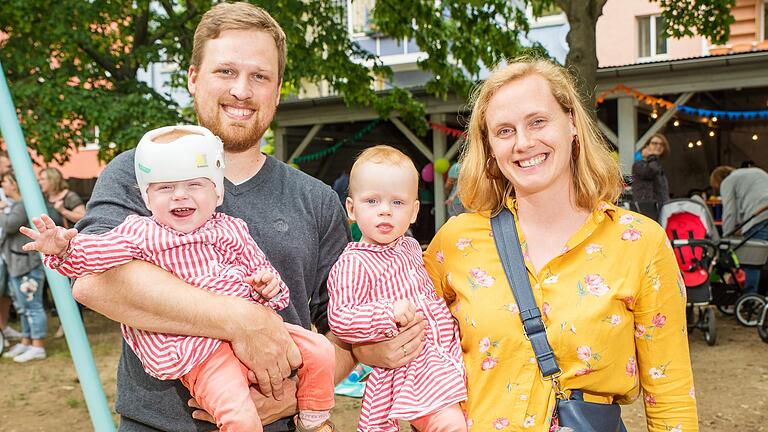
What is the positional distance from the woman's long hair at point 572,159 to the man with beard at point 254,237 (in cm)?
49

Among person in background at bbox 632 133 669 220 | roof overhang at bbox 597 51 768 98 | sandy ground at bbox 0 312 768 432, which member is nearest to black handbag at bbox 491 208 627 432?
sandy ground at bbox 0 312 768 432

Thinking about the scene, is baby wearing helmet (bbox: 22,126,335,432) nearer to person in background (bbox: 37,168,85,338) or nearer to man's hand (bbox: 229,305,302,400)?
man's hand (bbox: 229,305,302,400)

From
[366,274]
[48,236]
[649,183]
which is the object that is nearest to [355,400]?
[649,183]

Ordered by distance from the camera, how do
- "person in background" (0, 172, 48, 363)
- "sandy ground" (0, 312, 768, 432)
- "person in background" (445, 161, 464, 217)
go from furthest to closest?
"person in background" (0, 172, 48, 363), "person in background" (445, 161, 464, 217), "sandy ground" (0, 312, 768, 432)

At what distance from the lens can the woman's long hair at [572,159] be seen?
7.62 feet

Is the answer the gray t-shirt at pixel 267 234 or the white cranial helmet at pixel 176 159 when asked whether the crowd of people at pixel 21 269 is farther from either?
the white cranial helmet at pixel 176 159

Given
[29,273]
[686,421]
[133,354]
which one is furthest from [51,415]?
[686,421]

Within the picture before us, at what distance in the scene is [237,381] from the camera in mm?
1980

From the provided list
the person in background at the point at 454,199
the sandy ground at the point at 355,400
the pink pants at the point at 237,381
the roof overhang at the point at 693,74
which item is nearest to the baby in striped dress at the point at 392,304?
the pink pants at the point at 237,381

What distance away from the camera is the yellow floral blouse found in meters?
2.13

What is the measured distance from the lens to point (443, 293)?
97.0 inches

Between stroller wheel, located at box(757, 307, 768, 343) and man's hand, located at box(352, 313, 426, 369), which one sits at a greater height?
man's hand, located at box(352, 313, 426, 369)

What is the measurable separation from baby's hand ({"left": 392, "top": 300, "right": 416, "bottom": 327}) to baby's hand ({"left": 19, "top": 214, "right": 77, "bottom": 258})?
0.93 metres

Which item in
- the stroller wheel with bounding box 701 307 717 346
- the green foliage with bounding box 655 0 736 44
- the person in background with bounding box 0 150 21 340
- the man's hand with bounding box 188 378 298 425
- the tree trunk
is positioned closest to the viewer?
the man's hand with bounding box 188 378 298 425
